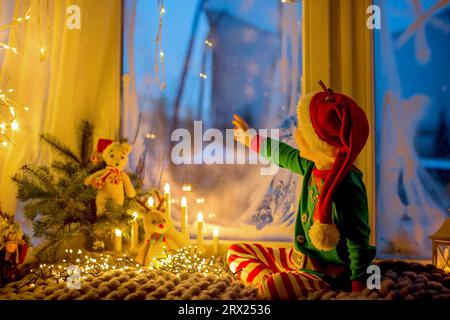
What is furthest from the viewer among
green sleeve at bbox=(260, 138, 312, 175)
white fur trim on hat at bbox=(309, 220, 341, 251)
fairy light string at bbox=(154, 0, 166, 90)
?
fairy light string at bbox=(154, 0, 166, 90)

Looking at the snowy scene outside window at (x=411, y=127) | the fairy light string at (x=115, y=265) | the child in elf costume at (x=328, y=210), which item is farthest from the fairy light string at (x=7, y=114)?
the snowy scene outside window at (x=411, y=127)

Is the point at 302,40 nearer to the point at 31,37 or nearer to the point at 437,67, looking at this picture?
the point at 437,67

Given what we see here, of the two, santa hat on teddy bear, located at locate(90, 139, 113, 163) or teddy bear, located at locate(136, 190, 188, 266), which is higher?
santa hat on teddy bear, located at locate(90, 139, 113, 163)

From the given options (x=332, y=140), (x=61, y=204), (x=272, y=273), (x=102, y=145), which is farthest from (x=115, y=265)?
(x=332, y=140)

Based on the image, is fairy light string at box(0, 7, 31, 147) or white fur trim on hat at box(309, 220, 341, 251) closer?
white fur trim on hat at box(309, 220, 341, 251)

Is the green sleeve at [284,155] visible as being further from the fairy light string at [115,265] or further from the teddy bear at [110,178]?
the teddy bear at [110,178]

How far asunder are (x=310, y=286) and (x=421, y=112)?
125 centimetres

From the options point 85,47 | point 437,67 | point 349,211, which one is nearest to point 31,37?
point 85,47

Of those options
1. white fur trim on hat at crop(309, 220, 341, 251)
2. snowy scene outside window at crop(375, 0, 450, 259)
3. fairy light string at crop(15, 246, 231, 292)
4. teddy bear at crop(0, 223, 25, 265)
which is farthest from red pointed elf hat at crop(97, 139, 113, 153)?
snowy scene outside window at crop(375, 0, 450, 259)

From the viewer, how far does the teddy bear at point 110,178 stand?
231cm

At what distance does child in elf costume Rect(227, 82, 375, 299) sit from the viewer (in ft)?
5.42

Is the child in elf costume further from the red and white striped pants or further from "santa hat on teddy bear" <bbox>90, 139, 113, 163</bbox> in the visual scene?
"santa hat on teddy bear" <bbox>90, 139, 113, 163</bbox>

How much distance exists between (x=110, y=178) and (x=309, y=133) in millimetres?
1028

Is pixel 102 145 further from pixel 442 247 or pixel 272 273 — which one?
pixel 442 247
